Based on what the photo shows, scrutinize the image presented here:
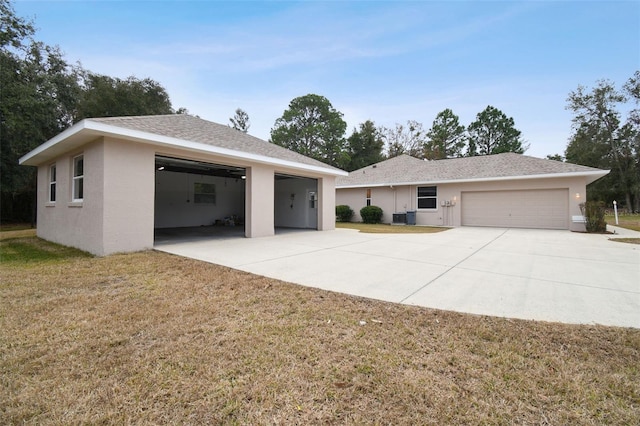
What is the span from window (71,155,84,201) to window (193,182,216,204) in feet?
Answer: 25.1

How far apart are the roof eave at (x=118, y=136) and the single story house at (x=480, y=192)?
10.1 m

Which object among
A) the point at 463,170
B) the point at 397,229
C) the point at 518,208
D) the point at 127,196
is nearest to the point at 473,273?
the point at 127,196

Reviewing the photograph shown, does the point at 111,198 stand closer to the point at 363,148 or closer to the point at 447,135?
the point at 363,148

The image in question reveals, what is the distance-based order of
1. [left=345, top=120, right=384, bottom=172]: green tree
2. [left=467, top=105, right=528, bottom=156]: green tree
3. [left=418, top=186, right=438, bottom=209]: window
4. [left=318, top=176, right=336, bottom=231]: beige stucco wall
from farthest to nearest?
[left=467, top=105, right=528, bottom=156]: green tree, [left=345, top=120, right=384, bottom=172]: green tree, [left=418, top=186, right=438, bottom=209]: window, [left=318, top=176, right=336, bottom=231]: beige stucco wall

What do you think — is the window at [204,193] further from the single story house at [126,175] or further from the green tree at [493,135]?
the green tree at [493,135]

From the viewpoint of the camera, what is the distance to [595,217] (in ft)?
41.1

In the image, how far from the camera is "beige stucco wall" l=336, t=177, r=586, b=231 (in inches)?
547

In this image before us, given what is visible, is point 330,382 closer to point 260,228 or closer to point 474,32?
point 260,228

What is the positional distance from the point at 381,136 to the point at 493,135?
49.5 feet

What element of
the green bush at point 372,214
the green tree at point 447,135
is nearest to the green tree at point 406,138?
the green tree at point 447,135

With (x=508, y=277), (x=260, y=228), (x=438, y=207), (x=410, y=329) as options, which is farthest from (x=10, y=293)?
(x=438, y=207)

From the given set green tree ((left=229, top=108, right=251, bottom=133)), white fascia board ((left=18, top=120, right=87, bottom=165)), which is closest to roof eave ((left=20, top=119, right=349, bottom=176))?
white fascia board ((left=18, top=120, right=87, bottom=165))

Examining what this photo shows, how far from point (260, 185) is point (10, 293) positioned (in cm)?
722

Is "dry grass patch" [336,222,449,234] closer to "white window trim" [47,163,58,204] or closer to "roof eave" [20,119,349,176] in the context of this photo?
"roof eave" [20,119,349,176]
